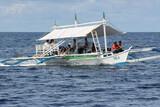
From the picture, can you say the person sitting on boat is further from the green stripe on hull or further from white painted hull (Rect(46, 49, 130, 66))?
the green stripe on hull

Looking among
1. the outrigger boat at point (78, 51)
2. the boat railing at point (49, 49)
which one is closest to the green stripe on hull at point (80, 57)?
the outrigger boat at point (78, 51)

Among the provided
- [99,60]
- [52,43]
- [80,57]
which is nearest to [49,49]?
[52,43]

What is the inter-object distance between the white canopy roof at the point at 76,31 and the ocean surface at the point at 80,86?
2553 millimetres

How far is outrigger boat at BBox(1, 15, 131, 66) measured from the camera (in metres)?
50.5

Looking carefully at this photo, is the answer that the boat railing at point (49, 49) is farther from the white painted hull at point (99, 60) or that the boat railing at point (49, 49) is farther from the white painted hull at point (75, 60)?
the white painted hull at point (99, 60)

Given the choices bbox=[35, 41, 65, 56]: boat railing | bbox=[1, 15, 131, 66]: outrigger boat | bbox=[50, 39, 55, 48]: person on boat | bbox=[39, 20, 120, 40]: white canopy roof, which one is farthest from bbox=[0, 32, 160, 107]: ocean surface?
bbox=[39, 20, 120, 40]: white canopy roof

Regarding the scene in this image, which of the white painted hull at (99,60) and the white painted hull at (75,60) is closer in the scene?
the white painted hull at (99,60)

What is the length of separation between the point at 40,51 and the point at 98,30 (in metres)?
4.98

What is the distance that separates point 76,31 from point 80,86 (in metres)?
13.1

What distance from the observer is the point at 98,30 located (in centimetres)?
5341

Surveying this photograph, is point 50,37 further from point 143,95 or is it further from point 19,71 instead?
point 143,95

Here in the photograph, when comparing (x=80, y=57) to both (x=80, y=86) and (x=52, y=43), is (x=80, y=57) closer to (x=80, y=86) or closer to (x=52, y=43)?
(x=52, y=43)

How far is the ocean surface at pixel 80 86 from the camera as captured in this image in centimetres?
3231

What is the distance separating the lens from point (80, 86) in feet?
130
